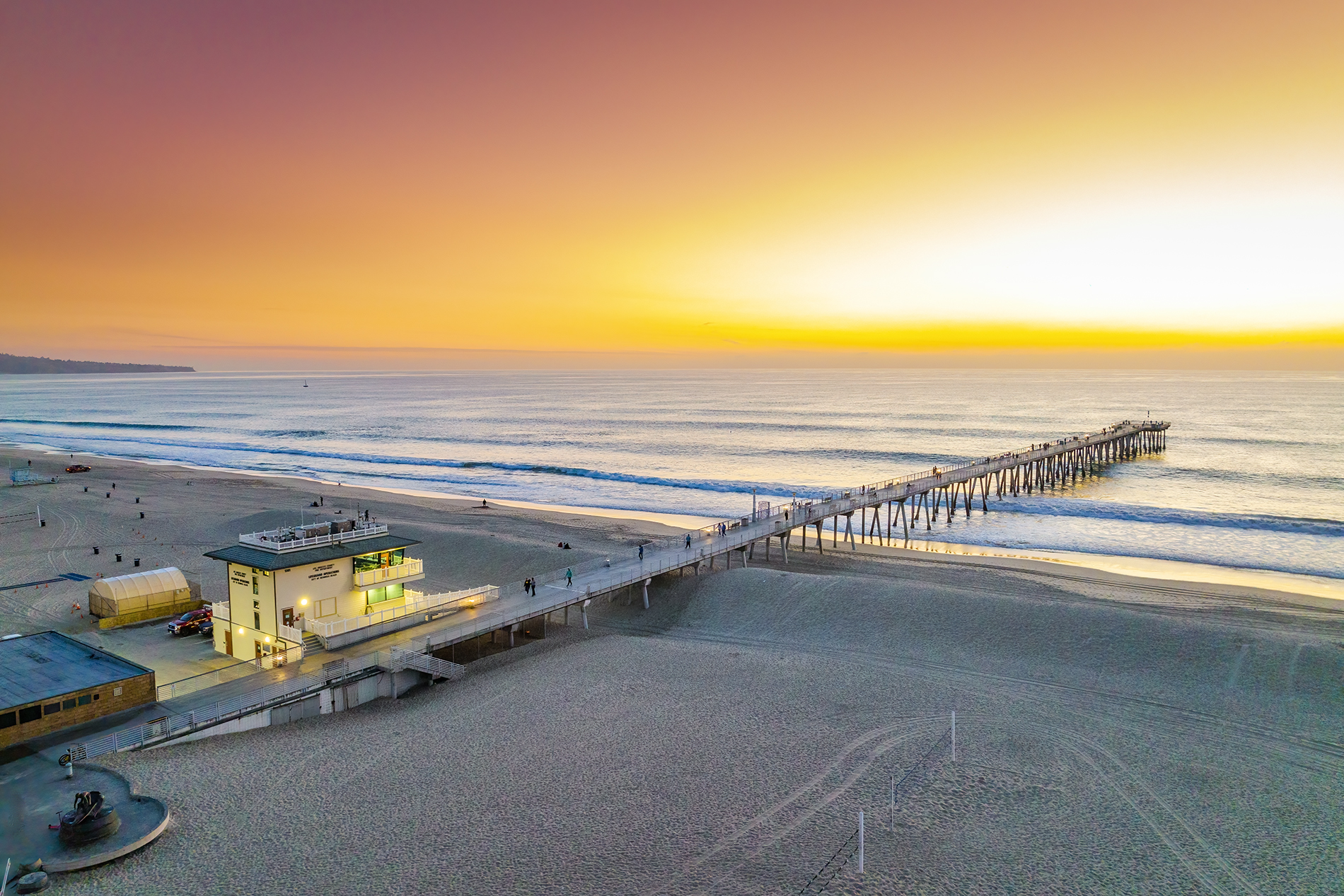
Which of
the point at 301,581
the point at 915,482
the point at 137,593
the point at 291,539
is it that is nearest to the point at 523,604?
the point at 301,581

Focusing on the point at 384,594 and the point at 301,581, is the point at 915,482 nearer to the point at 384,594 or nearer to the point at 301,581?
the point at 384,594

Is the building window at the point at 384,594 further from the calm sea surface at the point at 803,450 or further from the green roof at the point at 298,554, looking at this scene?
the calm sea surface at the point at 803,450

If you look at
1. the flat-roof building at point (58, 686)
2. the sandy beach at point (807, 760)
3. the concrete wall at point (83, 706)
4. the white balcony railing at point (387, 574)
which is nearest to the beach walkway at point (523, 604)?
the concrete wall at point (83, 706)

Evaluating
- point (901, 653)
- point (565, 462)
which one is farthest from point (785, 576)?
point (565, 462)

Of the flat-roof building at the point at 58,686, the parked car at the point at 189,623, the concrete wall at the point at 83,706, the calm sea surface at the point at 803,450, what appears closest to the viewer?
the concrete wall at the point at 83,706

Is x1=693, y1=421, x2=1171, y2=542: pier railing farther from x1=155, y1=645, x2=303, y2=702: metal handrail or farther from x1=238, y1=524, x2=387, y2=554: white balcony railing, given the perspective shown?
x1=155, y1=645, x2=303, y2=702: metal handrail

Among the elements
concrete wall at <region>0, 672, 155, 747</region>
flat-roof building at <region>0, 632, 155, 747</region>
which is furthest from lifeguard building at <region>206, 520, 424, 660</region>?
concrete wall at <region>0, 672, 155, 747</region>

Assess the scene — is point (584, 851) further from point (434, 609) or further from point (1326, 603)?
point (1326, 603)
